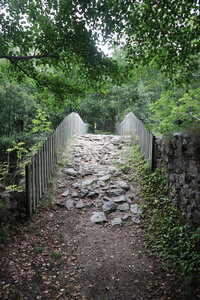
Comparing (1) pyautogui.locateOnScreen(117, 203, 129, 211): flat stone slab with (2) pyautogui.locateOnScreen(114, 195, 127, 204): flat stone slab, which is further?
(2) pyautogui.locateOnScreen(114, 195, 127, 204): flat stone slab

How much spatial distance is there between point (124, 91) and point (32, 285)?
651 inches

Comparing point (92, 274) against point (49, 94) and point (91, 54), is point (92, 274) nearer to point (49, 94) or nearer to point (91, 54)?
point (91, 54)

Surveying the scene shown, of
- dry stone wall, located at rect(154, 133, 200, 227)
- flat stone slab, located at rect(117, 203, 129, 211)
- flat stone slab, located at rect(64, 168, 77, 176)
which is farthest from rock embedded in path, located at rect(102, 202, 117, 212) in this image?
flat stone slab, located at rect(64, 168, 77, 176)

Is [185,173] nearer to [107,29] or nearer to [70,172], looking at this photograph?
[107,29]

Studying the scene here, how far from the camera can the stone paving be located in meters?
4.84

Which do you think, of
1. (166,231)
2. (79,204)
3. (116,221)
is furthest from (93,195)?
(166,231)

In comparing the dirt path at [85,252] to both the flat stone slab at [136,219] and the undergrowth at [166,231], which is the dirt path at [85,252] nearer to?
the flat stone slab at [136,219]

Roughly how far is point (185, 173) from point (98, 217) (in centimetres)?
235

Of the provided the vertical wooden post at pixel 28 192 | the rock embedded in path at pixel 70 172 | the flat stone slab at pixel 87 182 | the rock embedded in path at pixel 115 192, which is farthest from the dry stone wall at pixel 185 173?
the rock embedded in path at pixel 70 172

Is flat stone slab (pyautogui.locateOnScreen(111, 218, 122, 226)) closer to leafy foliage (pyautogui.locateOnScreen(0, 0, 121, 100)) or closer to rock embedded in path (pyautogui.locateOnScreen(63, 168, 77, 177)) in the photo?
rock embedded in path (pyautogui.locateOnScreen(63, 168, 77, 177))

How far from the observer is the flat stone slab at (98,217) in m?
4.61

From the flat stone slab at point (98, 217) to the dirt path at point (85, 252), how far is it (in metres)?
0.03

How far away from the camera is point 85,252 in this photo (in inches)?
142

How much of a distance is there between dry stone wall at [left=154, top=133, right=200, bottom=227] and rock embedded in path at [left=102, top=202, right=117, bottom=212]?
1.53 metres
